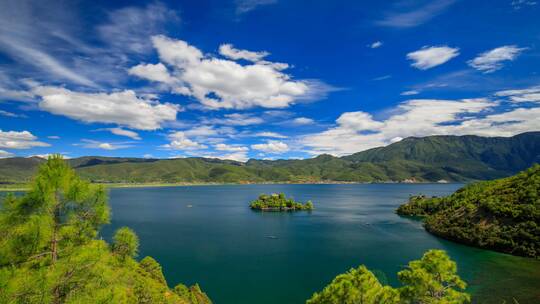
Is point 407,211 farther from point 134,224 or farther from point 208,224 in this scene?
point 134,224

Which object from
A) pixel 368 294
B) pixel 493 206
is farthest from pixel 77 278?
pixel 493 206

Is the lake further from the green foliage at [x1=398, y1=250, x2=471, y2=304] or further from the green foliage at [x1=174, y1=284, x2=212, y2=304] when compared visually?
the green foliage at [x1=398, y1=250, x2=471, y2=304]

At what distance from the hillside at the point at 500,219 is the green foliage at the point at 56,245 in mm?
85695

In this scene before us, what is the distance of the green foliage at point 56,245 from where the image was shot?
8.16 m

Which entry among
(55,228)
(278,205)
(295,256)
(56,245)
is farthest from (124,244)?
(278,205)

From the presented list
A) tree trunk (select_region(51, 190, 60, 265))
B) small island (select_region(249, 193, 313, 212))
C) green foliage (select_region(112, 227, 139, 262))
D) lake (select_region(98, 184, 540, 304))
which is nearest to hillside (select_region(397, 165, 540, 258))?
lake (select_region(98, 184, 540, 304))

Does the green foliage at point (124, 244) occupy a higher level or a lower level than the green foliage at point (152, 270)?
higher

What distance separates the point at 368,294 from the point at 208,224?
326 ft

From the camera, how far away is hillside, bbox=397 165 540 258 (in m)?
68.6

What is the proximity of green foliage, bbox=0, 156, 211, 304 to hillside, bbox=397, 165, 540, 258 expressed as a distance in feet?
281

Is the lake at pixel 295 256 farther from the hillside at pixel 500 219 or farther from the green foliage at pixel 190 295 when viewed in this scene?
the green foliage at pixel 190 295

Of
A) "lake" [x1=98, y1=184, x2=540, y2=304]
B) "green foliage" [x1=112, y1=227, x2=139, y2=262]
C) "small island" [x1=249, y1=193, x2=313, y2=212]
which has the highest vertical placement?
"green foliage" [x1=112, y1=227, x2=139, y2=262]

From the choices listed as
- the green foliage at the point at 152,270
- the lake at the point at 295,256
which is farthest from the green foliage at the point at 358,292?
the green foliage at the point at 152,270

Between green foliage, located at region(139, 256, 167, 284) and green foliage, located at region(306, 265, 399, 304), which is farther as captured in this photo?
green foliage, located at region(139, 256, 167, 284)
